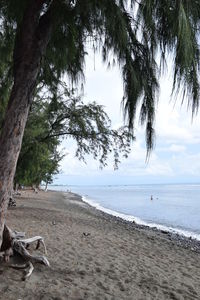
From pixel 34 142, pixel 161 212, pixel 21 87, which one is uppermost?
pixel 34 142

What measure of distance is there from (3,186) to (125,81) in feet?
6.59

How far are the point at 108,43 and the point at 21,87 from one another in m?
1.23

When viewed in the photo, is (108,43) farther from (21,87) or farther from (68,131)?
(68,131)

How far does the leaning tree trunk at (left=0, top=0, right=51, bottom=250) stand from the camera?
3.55 metres

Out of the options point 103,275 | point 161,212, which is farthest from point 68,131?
point 161,212

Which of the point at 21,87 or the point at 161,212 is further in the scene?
the point at 161,212

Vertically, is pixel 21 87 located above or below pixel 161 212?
above

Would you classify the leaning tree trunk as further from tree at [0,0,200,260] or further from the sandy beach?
the sandy beach

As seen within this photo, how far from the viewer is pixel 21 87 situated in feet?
12.0

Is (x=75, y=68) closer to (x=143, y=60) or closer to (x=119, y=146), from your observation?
(x=143, y=60)

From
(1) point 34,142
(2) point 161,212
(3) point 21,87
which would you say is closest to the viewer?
(3) point 21,87

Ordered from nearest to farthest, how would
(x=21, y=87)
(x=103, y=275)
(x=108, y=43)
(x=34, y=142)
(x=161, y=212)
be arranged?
(x=21, y=87), (x=108, y=43), (x=103, y=275), (x=34, y=142), (x=161, y=212)

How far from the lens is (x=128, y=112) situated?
4.17 m

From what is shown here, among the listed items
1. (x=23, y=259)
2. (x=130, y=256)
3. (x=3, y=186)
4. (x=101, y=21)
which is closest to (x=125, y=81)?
(x=101, y=21)
